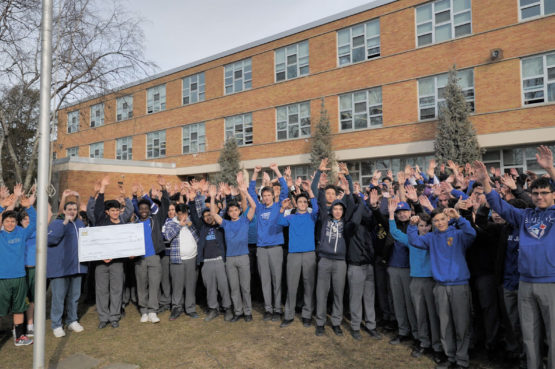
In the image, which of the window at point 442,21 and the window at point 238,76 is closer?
the window at point 442,21

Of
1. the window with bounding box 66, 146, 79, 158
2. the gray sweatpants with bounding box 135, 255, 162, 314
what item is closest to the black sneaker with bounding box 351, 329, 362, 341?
the gray sweatpants with bounding box 135, 255, 162, 314

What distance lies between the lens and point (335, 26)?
68.2 ft

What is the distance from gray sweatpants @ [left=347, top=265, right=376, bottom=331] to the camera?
544 cm

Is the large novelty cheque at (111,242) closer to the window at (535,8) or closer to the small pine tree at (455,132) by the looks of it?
the small pine tree at (455,132)

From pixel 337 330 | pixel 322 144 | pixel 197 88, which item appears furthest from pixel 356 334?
pixel 197 88

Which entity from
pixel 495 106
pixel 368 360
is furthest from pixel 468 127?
pixel 368 360

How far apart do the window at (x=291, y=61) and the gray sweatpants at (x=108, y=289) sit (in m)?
18.2

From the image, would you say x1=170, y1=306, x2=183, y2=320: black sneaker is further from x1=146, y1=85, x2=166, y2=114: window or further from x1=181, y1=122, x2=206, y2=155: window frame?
x1=146, y1=85, x2=166, y2=114: window

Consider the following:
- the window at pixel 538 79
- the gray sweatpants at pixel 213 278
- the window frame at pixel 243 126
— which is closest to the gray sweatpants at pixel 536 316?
the gray sweatpants at pixel 213 278

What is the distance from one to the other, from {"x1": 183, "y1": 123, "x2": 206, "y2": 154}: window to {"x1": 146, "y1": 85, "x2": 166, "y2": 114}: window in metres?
3.42

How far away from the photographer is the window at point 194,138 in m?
26.8

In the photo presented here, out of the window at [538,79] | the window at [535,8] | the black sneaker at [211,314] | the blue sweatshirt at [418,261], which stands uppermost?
the window at [535,8]

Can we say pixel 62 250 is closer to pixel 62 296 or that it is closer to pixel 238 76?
pixel 62 296

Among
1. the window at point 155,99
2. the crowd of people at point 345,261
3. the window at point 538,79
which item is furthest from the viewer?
the window at point 155,99
